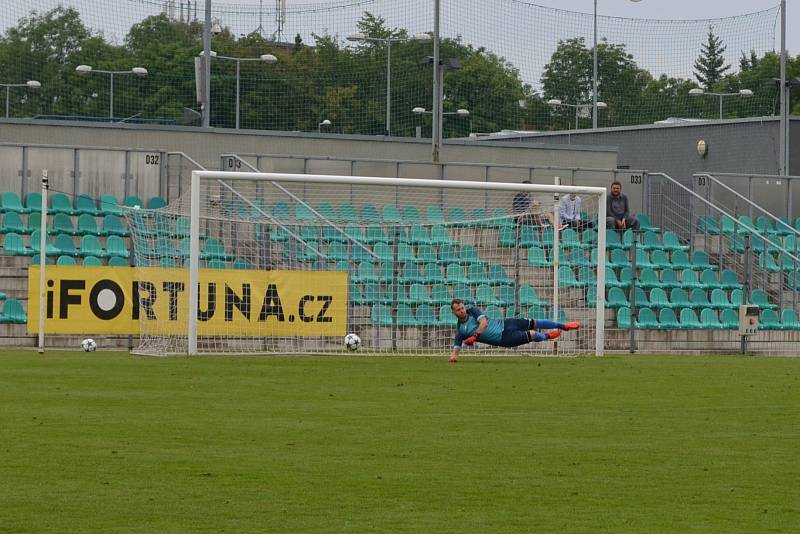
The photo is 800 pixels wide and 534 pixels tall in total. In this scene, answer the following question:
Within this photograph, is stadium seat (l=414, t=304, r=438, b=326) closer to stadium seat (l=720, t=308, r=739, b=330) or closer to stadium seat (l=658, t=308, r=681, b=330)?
stadium seat (l=658, t=308, r=681, b=330)

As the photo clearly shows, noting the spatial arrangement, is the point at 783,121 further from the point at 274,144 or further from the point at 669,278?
the point at 274,144

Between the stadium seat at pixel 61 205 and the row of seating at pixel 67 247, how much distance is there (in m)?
1.16

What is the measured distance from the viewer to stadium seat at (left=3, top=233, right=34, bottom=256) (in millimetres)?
25859

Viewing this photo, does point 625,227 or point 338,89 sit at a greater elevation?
point 338,89

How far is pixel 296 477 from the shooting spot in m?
9.79

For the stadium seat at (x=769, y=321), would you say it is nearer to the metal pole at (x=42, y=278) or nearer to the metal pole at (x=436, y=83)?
the metal pole at (x=436, y=83)

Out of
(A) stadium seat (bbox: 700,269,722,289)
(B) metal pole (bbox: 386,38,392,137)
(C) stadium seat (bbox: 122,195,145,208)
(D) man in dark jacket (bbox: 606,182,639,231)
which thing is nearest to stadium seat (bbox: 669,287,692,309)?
(A) stadium seat (bbox: 700,269,722,289)

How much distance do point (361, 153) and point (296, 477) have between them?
26187mm

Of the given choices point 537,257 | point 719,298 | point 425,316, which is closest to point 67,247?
point 425,316

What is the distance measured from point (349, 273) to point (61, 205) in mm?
6769

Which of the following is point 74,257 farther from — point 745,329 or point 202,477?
point 202,477

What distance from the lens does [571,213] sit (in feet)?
88.7

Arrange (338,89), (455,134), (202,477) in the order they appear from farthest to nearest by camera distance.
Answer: (455,134) → (338,89) → (202,477)

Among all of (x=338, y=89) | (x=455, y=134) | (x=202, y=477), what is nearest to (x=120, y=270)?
(x=202, y=477)
